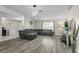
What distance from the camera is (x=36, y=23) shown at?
16.4 ft

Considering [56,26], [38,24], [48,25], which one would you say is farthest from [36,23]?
[56,26]

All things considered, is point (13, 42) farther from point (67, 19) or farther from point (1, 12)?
point (67, 19)

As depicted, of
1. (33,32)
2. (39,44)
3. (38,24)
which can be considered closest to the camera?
(39,44)

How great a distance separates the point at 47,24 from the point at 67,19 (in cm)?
126

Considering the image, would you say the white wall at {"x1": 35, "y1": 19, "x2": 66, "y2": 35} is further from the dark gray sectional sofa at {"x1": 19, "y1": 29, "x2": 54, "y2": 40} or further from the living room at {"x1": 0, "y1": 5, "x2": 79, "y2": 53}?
the dark gray sectional sofa at {"x1": 19, "y1": 29, "x2": 54, "y2": 40}

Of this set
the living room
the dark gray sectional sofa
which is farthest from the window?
the dark gray sectional sofa

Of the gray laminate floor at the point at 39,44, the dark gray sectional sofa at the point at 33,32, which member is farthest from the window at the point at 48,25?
the gray laminate floor at the point at 39,44

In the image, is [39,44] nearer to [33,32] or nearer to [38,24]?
[33,32]

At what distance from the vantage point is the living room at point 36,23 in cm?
468

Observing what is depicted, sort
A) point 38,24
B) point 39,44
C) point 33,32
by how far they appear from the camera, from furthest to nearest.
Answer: point 33,32 → point 38,24 → point 39,44

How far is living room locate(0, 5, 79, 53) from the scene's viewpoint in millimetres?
4676

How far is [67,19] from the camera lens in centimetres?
544

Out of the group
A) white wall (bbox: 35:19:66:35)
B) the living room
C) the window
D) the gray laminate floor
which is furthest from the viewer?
the window
